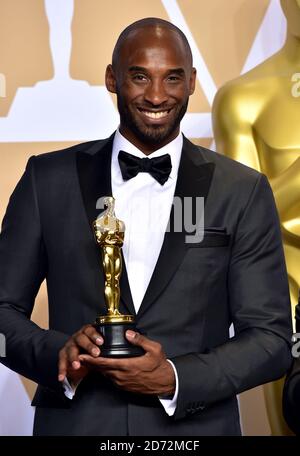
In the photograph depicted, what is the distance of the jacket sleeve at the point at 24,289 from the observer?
6.28ft

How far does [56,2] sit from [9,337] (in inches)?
54.5

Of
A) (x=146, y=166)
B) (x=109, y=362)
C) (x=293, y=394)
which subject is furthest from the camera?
(x=293, y=394)

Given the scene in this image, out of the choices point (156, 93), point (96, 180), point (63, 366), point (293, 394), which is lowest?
point (293, 394)

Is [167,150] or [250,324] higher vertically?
[167,150]

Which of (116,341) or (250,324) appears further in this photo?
(250,324)

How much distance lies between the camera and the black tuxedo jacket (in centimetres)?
190

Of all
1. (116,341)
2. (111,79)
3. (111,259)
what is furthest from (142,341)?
(111,79)

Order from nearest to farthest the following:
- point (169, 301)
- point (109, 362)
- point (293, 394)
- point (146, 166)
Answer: point (109, 362) → point (169, 301) → point (146, 166) → point (293, 394)

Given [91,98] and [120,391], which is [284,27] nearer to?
[91,98]

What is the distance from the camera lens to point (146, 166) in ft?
6.70

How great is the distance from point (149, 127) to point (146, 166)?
7 cm

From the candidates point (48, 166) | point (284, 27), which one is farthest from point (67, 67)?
point (48, 166)

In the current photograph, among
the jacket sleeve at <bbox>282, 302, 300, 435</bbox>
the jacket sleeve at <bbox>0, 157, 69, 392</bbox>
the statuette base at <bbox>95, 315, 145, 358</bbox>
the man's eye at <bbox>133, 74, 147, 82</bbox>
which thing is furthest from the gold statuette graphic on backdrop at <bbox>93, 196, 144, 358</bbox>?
the jacket sleeve at <bbox>282, 302, 300, 435</bbox>

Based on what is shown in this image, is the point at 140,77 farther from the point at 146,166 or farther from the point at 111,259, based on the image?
the point at 111,259
